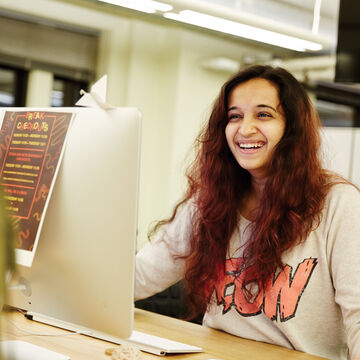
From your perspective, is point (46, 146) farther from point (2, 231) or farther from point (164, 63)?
point (164, 63)

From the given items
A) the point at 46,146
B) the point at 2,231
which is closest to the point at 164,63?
the point at 46,146

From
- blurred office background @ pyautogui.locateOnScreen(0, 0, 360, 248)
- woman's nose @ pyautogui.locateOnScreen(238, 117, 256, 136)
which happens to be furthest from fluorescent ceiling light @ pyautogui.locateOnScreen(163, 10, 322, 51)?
woman's nose @ pyautogui.locateOnScreen(238, 117, 256, 136)

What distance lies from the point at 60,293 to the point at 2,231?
2.31 ft

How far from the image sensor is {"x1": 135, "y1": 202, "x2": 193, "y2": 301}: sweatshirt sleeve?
6.50 feet

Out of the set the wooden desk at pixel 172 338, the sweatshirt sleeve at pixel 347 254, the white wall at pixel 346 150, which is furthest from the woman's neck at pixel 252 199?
the white wall at pixel 346 150

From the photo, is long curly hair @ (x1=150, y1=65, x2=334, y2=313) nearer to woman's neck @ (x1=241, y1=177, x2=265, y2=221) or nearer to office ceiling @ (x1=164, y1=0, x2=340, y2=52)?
woman's neck @ (x1=241, y1=177, x2=265, y2=221)

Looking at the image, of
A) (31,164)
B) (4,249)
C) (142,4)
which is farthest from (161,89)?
(4,249)

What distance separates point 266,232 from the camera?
179 centimetres

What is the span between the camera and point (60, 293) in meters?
1.24

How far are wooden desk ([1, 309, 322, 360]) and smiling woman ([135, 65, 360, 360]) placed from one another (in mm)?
109

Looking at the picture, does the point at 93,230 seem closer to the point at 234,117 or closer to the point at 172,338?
the point at 172,338

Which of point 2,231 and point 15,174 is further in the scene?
point 15,174

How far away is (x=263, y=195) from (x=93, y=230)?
34.0 inches

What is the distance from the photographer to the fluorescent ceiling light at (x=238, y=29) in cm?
337
